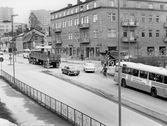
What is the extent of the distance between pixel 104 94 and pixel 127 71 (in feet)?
14.3

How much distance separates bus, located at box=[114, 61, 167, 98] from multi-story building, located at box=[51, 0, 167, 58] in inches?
1207

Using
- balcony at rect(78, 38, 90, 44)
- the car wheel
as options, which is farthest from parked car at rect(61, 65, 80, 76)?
balcony at rect(78, 38, 90, 44)

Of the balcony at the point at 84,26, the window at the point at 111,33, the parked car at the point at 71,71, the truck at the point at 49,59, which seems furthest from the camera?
→ the balcony at the point at 84,26

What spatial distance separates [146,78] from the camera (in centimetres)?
2331

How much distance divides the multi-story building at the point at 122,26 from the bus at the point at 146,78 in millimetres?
30646

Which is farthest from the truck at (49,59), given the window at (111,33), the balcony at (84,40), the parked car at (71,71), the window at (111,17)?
the window at (111,17)

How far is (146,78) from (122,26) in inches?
1432

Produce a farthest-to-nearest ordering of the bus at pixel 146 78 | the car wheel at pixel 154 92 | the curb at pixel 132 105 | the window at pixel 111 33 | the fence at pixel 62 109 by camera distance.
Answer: the window at pixel 111 33
the car wheel at pixel 154 92
the bus at pixel 146 78
the curb at pixel 132 105
the fence at pixel 62 109

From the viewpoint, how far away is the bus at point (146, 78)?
70.3 ft

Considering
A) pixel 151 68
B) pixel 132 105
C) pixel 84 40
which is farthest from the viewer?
pixel 84 40

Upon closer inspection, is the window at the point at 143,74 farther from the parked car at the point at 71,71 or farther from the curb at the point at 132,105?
the parked car at the point at 71,71

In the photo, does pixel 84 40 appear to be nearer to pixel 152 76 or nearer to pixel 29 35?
pixel 152 76

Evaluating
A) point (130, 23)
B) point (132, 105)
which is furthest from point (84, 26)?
point (132, 105)

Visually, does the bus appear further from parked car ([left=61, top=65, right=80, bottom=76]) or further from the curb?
parked car ([left=61, top=65, right=80, bottom=76])
